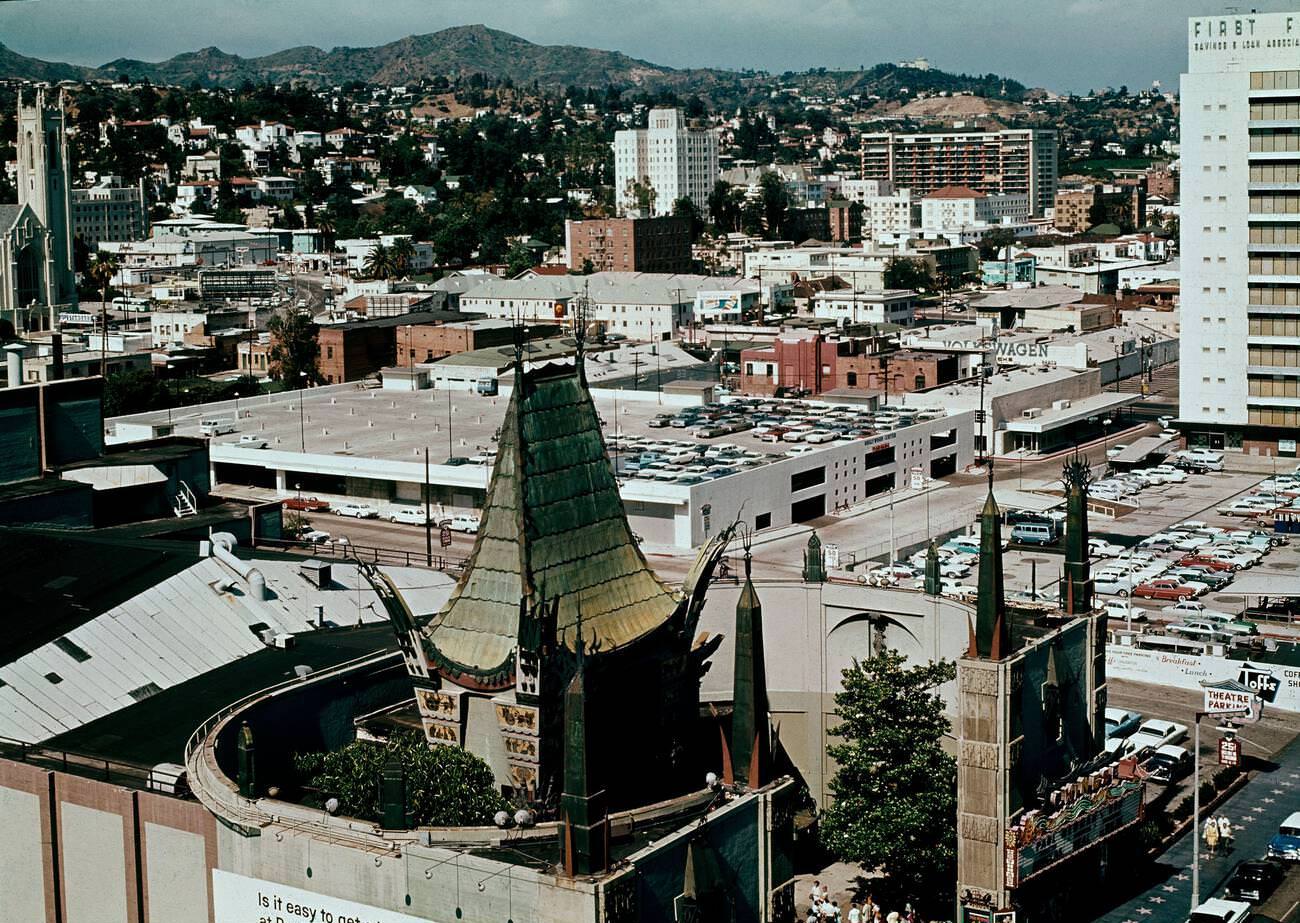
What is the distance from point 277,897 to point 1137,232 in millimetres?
152902

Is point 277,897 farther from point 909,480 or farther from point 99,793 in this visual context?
point 909,480

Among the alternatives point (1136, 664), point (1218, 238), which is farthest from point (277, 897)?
point (1218, 238)

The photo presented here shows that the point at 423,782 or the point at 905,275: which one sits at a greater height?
Result: the point at 905,275

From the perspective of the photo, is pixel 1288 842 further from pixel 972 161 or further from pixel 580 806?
pixel 972 161

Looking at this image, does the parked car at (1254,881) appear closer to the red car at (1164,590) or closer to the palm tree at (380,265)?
the red car at (1164,590)

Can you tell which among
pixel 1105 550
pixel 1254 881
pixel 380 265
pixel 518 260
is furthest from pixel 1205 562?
pixel 518 260

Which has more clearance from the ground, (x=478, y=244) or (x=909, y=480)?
(x=478, y=244)

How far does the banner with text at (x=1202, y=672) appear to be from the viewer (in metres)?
37.5

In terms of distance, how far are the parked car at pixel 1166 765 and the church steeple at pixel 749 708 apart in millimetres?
14407

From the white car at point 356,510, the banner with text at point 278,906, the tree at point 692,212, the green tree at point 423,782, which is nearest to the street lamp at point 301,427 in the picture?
the white car at point 356,510

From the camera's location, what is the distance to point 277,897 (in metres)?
19.7

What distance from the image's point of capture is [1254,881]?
2755 cm

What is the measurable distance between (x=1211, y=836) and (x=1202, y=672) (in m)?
9.11

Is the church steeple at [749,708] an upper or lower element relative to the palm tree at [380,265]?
lower
